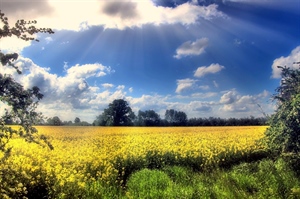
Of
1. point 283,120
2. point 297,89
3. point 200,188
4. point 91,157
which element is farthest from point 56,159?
point 297,89

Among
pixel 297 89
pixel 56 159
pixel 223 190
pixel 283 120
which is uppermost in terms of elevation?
A: pixel 297 89

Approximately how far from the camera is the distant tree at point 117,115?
47.0 m

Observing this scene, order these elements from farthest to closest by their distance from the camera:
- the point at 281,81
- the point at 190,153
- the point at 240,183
A: 1. the point at 190,153
2. the point at 281,81
3. the point at 240,183

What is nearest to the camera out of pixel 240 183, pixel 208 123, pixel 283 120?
pixel 240 183

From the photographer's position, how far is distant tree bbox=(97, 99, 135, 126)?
154ft

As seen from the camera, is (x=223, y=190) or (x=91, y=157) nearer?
(x=223, y=190)

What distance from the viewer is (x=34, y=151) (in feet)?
40.7

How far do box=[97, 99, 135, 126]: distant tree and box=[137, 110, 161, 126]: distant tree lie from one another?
5.45ft

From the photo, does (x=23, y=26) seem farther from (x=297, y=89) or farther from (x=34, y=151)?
(x=297, y=89)

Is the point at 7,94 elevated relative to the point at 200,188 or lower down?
elevated

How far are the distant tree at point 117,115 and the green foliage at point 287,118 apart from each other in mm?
34661

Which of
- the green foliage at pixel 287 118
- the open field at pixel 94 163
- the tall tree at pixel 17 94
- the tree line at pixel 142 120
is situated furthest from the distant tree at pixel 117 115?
the tall tree at pixel 17 94

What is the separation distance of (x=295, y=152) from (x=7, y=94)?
36.7 ft

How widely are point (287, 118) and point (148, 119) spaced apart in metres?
38.9
